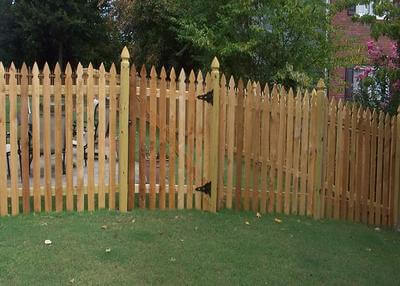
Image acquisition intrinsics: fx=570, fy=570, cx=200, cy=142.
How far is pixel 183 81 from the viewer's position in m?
6.67

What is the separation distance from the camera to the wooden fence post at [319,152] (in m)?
7.11

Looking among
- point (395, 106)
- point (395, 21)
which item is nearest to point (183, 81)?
point (395, 21)

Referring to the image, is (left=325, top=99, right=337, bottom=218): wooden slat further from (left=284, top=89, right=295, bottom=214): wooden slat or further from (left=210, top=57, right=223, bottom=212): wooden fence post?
(left=210, top=57, right=223, bottom=212): wooden fence post

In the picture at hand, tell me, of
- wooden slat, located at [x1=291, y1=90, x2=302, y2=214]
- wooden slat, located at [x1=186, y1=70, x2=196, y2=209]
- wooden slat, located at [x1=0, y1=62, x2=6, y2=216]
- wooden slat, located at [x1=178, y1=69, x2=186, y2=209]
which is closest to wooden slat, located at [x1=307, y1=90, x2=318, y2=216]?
wooden slat, located at [x1=291, y1=90, x2=302, y2=214]

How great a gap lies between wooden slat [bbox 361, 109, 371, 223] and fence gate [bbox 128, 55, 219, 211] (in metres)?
1.89

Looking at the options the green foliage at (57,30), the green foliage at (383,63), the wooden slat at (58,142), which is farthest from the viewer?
the green foliage at (57,30)

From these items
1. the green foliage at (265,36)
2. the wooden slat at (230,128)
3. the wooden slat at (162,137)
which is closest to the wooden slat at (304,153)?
the wooden slat at (230,128)

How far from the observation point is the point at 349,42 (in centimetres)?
1402

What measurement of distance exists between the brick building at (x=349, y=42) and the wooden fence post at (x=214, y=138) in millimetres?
6583

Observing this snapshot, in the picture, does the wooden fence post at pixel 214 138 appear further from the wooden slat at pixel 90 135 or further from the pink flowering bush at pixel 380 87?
the pink flowering bush at pixel 380 87

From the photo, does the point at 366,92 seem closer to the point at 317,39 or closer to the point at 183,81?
the point at 317,39

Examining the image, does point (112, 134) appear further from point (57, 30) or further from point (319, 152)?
point (57, 30)

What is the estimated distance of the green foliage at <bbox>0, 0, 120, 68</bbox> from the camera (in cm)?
3375

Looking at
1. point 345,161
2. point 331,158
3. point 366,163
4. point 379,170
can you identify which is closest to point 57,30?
point 331,158
